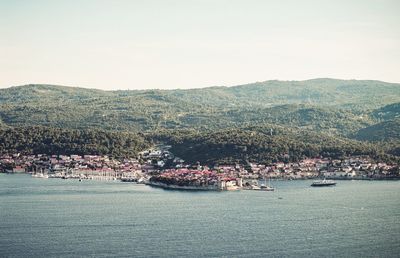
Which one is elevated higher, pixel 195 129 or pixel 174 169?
pixel 195 129

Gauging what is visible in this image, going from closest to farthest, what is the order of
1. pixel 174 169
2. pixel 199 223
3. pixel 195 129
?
pixel 199 223 → pixel 174 169 → pixel 195 129

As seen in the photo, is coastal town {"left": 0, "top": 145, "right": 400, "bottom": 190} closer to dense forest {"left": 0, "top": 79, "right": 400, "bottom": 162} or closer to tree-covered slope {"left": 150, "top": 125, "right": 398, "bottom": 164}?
tree-covered slope {"left": 150, "top": 125, "right": 398, "bottom": 164}

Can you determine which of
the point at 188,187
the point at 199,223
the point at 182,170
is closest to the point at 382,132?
the point at 182,170

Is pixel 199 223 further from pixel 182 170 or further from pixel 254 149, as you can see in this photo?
pixel 254 149

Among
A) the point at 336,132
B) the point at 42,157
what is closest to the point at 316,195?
the point at 42,157

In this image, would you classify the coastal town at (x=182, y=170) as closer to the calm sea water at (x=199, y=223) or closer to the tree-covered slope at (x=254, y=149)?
the tree-covered slope at (x=254, y=149)

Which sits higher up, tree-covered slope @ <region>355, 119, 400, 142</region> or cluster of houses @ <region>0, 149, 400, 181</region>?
tree-covered slope @ <region>355, 119, 400, 142</region>

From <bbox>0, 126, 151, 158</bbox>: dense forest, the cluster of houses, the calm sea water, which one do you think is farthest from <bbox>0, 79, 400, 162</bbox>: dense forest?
the calm sea water
